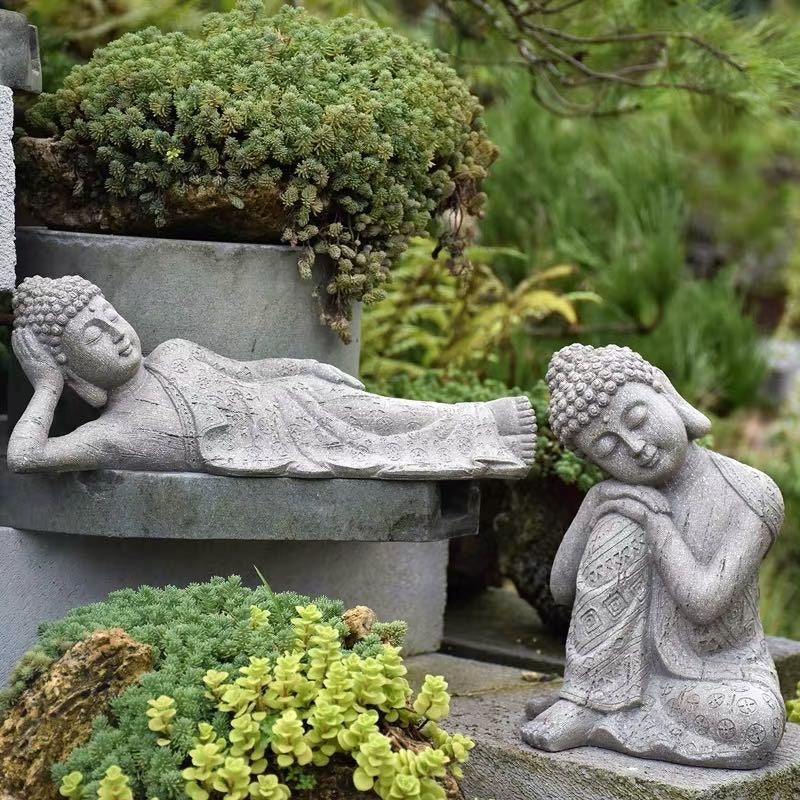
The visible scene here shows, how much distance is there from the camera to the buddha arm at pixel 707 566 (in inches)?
134

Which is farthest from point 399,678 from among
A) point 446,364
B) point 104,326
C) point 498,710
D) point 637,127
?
point 637,127

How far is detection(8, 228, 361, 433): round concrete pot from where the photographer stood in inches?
157

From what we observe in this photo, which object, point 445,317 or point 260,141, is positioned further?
point 445,317

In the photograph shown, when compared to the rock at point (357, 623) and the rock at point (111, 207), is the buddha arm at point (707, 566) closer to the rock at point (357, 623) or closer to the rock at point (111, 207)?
the rock at point (357, 623)

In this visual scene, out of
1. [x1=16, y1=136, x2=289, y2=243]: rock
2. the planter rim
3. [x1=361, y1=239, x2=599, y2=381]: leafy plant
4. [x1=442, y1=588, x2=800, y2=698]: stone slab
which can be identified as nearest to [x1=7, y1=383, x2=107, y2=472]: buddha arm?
the planter rim

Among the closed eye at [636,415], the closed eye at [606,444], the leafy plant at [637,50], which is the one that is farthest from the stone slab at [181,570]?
the leafy plant at [637,50]

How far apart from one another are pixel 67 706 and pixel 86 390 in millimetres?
996

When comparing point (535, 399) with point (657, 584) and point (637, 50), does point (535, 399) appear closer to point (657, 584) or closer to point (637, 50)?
point (657, 584)

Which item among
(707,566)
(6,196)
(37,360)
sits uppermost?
(6,196)

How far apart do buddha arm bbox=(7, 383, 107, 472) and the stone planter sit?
0.42 ft

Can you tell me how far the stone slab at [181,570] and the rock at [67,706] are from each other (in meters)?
0.77

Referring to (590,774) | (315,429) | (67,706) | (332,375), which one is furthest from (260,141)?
(590,774)

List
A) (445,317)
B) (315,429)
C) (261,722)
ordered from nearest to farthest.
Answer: (261,722)
(315,429)
(445,317)

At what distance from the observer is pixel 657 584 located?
3.50m
